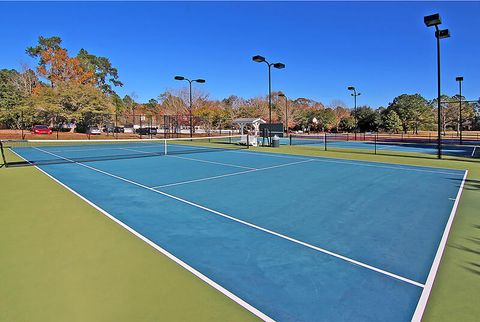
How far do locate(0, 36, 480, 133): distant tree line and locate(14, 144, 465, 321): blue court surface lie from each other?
3434 cm

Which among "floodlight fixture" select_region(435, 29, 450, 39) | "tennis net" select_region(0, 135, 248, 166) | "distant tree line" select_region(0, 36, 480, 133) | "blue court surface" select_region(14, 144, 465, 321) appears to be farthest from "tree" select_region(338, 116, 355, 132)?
"blue court surface" select_region(14, 144, 465, 321)

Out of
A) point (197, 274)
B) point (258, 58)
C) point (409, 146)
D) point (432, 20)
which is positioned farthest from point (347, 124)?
point (197, 274)

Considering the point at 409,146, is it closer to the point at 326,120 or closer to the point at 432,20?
the point at 432,20

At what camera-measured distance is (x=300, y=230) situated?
19.4 feet

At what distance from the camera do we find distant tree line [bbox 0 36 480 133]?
4684cm

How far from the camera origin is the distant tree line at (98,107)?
46.8 metres

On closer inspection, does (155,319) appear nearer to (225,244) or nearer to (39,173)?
(225,244)

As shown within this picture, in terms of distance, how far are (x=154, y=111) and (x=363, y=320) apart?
83748 mm

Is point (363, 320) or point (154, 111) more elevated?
point (154, 111)

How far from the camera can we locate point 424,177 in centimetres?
1177

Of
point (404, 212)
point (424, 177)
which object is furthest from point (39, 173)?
point (424, 177)

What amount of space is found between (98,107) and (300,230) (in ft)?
160

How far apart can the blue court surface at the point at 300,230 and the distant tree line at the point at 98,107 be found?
34.3 meters

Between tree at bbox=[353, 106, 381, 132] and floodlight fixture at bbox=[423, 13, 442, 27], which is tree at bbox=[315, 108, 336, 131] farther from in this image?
floodlight fixture at bbox=[423, 13, 442, 27]
